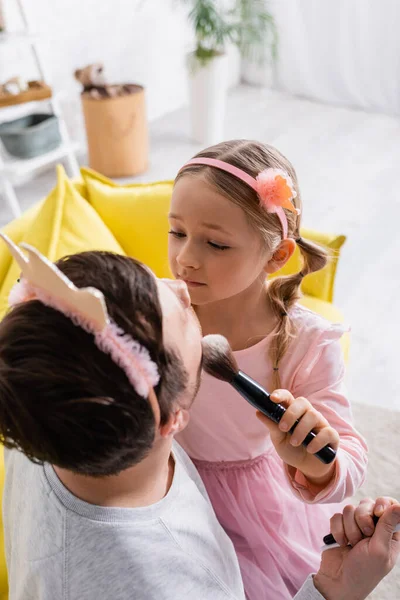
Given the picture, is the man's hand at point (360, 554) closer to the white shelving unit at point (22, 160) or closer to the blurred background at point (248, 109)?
the blurred background at point (248, 109)

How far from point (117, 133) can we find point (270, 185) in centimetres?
249

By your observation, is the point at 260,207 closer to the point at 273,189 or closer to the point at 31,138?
the point at 273,189

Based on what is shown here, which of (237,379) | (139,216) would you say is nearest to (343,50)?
(139,216)

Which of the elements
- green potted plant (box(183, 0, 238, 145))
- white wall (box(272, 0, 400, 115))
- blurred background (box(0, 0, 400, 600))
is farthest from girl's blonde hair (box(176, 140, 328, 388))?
white wall (box(272, 0, 400, 115))

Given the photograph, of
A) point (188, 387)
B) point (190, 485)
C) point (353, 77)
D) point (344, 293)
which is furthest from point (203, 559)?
point (353, 77)

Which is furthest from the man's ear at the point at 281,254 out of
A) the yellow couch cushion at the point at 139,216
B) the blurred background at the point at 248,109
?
the blurred background at the point at 248,109

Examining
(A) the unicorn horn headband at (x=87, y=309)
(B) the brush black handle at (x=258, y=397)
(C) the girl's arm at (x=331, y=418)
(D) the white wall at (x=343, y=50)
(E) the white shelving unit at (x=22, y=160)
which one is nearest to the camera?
(A) the unicorn horn headband at (x=87, y=309)

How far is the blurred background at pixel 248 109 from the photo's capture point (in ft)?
8.08

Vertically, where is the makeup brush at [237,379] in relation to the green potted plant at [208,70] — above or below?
above

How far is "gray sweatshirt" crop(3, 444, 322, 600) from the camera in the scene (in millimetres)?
648

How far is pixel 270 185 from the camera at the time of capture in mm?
920

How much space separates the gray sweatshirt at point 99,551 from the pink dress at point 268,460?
0.86ft

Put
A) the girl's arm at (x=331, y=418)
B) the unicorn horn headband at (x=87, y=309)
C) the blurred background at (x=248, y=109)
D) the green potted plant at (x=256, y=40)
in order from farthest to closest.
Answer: the green potted plant at (x=256, y=40)
the blurred background at (x=248, y=109)
the girl's arm at (x=331, y=418)
the unicorn horn headband at (x=87, y=309)

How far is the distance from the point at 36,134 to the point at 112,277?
2.49 m
